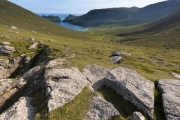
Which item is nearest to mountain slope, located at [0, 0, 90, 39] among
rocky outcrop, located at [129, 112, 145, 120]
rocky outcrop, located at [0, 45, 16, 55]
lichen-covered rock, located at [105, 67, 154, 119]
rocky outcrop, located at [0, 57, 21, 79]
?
rocky outcrop, located at [0, 45, 16, 55]

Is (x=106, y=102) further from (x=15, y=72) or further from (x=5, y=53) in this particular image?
(x=5, y=53)

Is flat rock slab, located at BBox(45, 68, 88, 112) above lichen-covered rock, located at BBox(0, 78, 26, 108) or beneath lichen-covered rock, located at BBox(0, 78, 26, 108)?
above

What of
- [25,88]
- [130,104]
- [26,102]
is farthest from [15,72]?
[130,104]

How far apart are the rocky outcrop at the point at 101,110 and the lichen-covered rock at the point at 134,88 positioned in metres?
3.22

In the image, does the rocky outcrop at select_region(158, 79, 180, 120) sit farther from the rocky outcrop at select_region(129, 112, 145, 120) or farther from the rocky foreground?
the rocky outcrop at select_region(129, 112, 145, 120)

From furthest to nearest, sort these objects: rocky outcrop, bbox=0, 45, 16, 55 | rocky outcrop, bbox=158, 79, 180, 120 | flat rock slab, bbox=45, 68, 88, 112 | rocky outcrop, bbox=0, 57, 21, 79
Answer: rocky outcrop, bbox=0, 45, 16, 55
rocky outcrop, bbox=0, 57, 21, 79
flat rock slab, bbox=45, 68, 88, 112
rocky outcrop, bbox=158, 79, 180, 120

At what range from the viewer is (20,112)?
1941cm

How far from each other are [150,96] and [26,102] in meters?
17.0

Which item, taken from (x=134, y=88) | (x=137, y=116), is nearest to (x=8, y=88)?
(x=134, y=88)

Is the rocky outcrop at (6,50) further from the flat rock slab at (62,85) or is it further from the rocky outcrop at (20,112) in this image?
the rocky outcrop at (20,112)

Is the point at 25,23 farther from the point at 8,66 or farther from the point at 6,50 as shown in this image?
the point at 8,66

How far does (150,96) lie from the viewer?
69.8 feet

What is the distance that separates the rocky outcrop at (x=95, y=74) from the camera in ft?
86.5

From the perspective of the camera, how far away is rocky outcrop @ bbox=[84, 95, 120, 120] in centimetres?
1883
